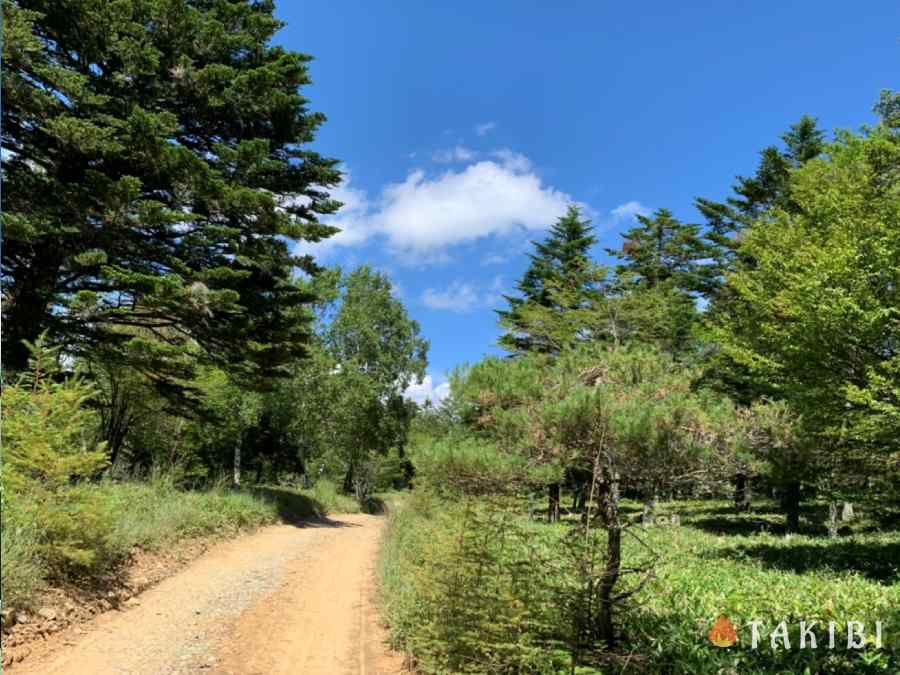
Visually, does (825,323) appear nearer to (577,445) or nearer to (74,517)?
(577,445)

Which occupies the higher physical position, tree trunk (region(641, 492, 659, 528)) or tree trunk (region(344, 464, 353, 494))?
tree trunk (region(641, 492, 659, 528))

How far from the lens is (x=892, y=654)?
512 cm

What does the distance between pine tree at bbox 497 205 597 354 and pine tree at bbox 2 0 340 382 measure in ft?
44.3

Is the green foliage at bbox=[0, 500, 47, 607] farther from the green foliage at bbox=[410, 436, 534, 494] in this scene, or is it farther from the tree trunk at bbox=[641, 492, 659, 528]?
the tree trunk at bbox=[641, 492, 659, 528]

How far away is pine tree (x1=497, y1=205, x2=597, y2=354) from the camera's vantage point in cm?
2712

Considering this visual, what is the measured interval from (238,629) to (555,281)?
2557cm

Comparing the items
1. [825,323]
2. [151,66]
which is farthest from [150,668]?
[151,66]

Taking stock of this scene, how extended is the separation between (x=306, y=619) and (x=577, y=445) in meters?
5.19

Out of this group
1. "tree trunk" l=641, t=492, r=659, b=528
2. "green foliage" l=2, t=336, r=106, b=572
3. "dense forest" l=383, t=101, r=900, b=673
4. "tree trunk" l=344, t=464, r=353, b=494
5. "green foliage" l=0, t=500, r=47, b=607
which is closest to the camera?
"dense forest" l=383, t=101, r=900, b=673

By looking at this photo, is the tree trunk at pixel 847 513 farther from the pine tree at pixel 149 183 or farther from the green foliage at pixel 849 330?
the pine tree at pixel 149 183

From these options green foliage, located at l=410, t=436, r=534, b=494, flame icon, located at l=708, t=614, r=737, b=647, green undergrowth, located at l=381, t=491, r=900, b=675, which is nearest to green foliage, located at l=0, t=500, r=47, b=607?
green undergrowth, located at l=381, t=491, r=900, b=675

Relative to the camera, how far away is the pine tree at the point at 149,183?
39.3 ft

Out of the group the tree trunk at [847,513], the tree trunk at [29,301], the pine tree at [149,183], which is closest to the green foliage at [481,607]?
the pine tree at [149,183]

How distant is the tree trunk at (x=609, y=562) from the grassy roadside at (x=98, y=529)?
431cm
